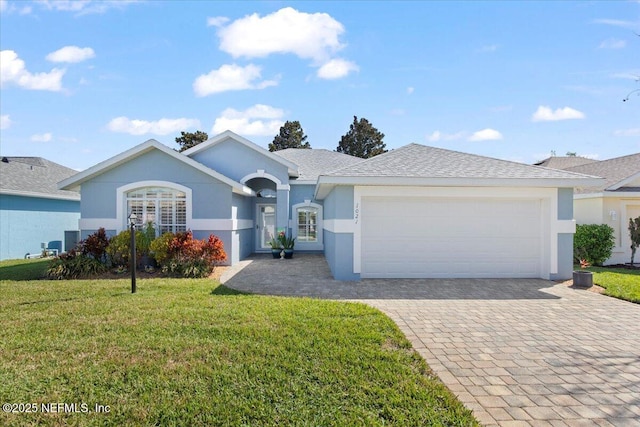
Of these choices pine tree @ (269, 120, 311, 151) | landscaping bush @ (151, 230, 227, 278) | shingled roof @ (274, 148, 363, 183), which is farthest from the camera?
pine tree @ (269, 120, 311, 151)

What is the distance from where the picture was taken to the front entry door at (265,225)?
738 inches

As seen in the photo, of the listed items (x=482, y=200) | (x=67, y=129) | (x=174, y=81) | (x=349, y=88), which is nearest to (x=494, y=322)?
(x=482, y=200)

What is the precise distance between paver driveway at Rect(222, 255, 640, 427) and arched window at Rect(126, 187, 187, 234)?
4.10 metres

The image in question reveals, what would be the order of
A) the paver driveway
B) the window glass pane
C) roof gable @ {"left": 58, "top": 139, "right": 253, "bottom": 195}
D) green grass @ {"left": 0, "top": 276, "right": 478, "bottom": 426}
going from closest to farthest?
1. green grass @ {"left": 0, "top": 276, "right": 478, "bottom": 426}
2. the paver driveway
3. roof gable @ {"left": 58, "top": 139, "right": 253, "bottom": 195}
4. the window glass pane

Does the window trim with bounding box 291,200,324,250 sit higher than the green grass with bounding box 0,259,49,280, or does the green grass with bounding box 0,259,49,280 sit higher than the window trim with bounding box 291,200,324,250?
the window trim with bounding box 291,200,324,250

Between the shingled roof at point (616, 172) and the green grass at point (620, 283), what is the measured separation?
369 centimetres

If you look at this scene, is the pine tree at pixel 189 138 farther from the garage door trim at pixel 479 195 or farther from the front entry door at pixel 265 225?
the garage door trim at pixel 479 195

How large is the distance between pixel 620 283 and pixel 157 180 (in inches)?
586

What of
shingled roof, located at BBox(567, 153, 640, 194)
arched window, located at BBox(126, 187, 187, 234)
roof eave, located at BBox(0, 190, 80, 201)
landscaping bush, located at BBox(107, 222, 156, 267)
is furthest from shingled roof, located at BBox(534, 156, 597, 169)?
roof eave, located at BBox(0, 190, 80, 201)

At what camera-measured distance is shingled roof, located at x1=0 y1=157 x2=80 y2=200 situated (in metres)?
16.6

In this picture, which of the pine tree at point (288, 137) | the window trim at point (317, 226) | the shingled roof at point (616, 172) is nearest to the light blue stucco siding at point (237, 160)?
the window trim at point (317, 226)

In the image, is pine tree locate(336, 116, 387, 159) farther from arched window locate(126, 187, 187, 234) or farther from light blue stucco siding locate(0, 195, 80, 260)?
arched window locate(126, 187, 187, 234)

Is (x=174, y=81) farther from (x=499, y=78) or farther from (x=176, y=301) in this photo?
(x=499, y=78)

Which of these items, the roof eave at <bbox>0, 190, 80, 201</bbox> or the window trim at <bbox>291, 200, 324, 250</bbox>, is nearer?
the roof eave at <bbox>0, 190, 80, 201</bbox>
